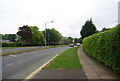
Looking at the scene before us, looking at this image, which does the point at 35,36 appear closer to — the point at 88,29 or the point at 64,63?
the point at 88,29

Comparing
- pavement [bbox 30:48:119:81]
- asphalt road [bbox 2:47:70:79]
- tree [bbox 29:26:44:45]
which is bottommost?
asphalt road [bbox 2:47:70:79]

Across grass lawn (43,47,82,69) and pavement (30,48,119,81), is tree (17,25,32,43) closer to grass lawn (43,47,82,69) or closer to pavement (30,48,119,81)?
grass lawn (43,47,82,69)

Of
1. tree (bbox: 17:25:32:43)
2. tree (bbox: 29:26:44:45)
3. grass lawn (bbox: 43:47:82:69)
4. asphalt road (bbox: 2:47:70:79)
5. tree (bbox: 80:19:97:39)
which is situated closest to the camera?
asphalt road (bbox: 2:47:70:79)

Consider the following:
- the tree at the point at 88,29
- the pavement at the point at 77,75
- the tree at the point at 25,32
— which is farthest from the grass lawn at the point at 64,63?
the tree at the point at 25,32

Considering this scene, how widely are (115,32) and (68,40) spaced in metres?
137

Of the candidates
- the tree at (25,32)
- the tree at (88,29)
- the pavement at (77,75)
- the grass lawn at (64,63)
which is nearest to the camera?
the pavement at (77,75)

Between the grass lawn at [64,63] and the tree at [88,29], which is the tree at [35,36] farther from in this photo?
the grass lawn at [64,63]

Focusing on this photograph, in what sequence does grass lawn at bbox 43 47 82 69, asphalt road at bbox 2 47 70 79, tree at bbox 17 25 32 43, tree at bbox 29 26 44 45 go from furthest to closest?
tree at bbox 29 26 44 45
tree at bbox 17 25 32 43
grass lawn at bbox 43 47 82 69
asphalt road at bbox 2 47 70 79

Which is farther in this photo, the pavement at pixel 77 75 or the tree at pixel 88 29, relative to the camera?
the tree at pixel 88 29

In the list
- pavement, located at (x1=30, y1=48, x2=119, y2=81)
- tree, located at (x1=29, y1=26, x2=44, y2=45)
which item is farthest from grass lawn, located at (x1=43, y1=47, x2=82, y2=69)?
tree, located at (x1=29, y1=26, x2=44, y2=45)

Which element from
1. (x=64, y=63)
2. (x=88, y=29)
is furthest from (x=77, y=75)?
(x=88, y=29)

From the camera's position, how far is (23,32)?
64.6m

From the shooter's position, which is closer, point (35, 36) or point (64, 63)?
point (64, 63)

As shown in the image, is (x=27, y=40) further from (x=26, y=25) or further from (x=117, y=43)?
(x=117, y=43)
